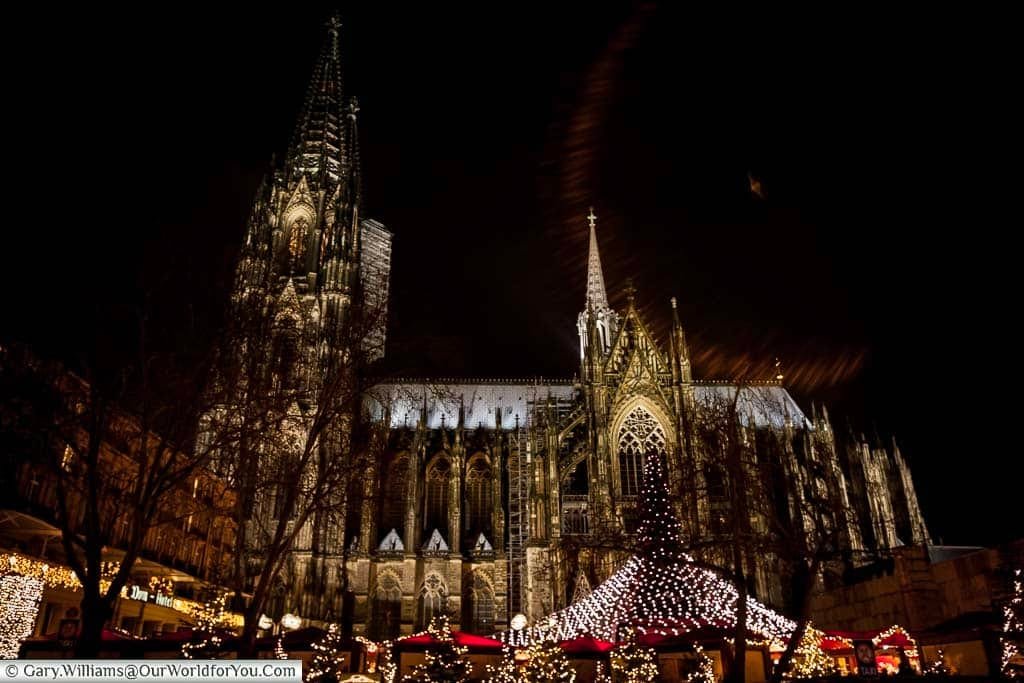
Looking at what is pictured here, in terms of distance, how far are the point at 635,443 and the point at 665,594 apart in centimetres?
1812

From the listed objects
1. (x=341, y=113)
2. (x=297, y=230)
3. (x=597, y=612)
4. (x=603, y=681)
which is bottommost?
(x=603, y=681)

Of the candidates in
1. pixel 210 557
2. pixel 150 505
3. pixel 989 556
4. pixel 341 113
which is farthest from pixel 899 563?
pixel 341 113

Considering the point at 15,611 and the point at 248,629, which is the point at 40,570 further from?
the point at 248,629

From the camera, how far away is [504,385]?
49.0 meters

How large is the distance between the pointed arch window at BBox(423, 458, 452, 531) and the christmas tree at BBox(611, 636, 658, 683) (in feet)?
81.9

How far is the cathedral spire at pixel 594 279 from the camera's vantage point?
46.2 m

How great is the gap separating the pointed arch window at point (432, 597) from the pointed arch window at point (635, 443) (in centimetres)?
1208

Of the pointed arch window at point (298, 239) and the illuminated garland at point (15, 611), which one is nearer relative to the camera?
the illuminated garland at point (15, 611)

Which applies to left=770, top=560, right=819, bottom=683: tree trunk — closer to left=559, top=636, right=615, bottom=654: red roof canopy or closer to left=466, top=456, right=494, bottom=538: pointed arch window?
left=559, top=636, right=615, bottom=654: red roof canopy

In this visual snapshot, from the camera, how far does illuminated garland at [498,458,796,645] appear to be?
1778 centimetres

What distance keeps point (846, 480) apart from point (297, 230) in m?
38.4

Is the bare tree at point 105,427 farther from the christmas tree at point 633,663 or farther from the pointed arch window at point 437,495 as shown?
the pointed arch window at point 437,495

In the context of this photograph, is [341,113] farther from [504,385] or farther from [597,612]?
[597,612]

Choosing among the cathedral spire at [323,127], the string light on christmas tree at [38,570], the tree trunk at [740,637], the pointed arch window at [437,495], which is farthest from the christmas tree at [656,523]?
the cathedral spire at [323,127]
